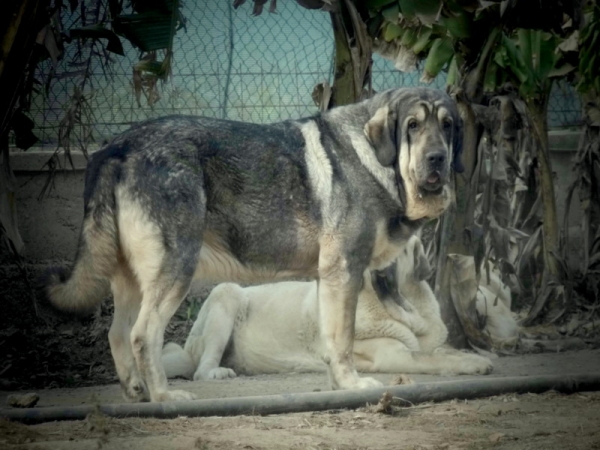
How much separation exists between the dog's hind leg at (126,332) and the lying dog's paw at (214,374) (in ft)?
4.72

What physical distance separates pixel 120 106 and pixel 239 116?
111 centimetres

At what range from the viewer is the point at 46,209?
8523 millimetres

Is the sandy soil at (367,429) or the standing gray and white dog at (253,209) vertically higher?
the standing gray and white dog at (253,209)

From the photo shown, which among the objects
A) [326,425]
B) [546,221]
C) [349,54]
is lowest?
[326,425]

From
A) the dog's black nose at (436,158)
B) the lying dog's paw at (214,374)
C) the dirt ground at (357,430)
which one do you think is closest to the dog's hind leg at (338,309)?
the dirt ground at (357,430)

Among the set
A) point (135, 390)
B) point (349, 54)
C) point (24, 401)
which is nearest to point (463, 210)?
point (349, 54)

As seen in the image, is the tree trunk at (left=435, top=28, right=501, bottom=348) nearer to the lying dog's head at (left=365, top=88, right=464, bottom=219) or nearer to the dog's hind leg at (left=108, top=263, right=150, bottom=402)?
the lying dog's head at (left=365, top=88, right=464, bottom=219)

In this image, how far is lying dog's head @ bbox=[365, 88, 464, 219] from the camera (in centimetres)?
547

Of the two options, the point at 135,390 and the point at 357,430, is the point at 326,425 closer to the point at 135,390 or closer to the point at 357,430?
the point at 357,430

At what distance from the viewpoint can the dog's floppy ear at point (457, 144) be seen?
575cm

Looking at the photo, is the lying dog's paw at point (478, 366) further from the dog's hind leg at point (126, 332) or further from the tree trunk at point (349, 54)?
the dog's hind leg at point (126, 332)

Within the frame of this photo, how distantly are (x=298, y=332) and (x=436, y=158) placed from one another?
8.18ft

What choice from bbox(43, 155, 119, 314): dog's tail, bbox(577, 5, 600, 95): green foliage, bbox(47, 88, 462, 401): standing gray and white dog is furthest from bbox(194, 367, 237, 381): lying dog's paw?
bbox(577, 5, 600, 95): green foliage

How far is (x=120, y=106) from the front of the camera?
27.3 ft
